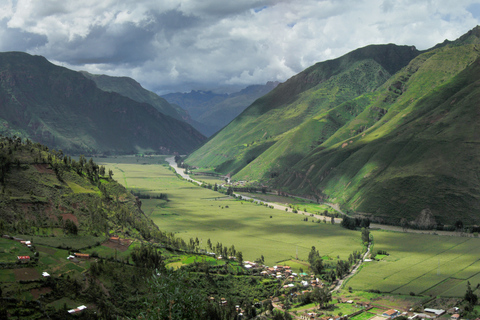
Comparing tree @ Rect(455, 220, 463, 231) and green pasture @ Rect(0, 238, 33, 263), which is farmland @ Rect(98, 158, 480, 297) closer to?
tree @ Rect(455, 220, 463, 231)

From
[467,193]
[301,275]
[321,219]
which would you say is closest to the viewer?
[301,275]

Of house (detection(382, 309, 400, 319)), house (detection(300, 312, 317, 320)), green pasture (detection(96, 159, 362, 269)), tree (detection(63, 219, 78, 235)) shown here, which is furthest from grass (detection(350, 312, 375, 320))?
tree (detection(63, 219, 78, 235))

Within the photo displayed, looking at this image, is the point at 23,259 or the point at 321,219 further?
the point at 321,219

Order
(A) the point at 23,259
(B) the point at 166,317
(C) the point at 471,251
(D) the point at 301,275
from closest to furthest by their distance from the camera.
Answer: (B) the point at 166,317, (A) the point at 23,259, (D) the point at 301,275, (C) the point at 471,251

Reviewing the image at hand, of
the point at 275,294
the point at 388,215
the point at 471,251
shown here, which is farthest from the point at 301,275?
the point at 388,215

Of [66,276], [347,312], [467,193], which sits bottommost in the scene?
[347,312]

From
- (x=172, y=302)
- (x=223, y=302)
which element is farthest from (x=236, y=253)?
(x=172, y=302)

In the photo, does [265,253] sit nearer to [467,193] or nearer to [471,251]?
[471,251]

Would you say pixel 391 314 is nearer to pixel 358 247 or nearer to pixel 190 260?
pixel 190 260

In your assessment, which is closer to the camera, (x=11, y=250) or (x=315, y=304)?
(x=11, y=250)
